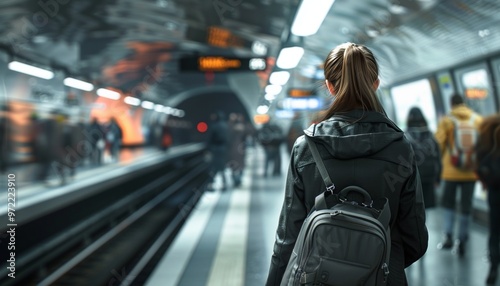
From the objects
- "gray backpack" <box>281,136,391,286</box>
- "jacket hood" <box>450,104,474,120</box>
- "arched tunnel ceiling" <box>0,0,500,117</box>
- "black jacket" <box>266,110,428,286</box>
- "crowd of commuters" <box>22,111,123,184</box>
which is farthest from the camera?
"crowd of commuters" <box>22,111,123,184</box>

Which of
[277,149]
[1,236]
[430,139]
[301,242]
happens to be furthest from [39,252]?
[301,242]

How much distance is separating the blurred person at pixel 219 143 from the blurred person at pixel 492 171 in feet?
25.6

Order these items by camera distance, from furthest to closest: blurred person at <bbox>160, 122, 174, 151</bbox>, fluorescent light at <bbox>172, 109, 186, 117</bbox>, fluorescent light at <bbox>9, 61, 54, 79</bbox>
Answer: fluorescent light at <bbox>172, 109, 186, 117</bbox>, blurred person at <bbox>160, 122, 174, 151</bbox>, fluorescent light at <bbox>9, 61, 54, 79</bbox>

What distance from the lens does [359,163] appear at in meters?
1.87

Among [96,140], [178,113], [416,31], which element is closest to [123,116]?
[96,140]

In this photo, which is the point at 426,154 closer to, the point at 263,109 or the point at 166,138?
the point at 263,109

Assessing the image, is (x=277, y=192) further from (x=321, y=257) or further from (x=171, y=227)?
(x=321, y=257)

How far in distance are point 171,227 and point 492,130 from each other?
8003 mm

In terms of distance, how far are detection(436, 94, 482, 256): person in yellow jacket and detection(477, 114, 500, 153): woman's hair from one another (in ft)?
3.62

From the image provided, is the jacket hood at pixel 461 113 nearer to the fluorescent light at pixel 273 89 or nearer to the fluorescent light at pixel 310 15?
the fluorescent light at pixel 310 15

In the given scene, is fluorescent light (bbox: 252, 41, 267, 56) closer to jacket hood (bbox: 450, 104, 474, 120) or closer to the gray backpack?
jacket hood (bbox: 450, 104, 474, 120)

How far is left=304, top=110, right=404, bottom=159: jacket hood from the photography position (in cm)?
186

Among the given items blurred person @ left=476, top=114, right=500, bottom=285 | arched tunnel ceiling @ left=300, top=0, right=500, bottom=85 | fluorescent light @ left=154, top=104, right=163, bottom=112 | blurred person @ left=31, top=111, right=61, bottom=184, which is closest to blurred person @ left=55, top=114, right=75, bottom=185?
blurred person @ left=31, top=111, right=61, bottom=184

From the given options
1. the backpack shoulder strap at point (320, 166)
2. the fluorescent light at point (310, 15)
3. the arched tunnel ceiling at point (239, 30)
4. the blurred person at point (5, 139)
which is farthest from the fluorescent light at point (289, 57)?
the backpack shoulder strap at point (320, 166)
